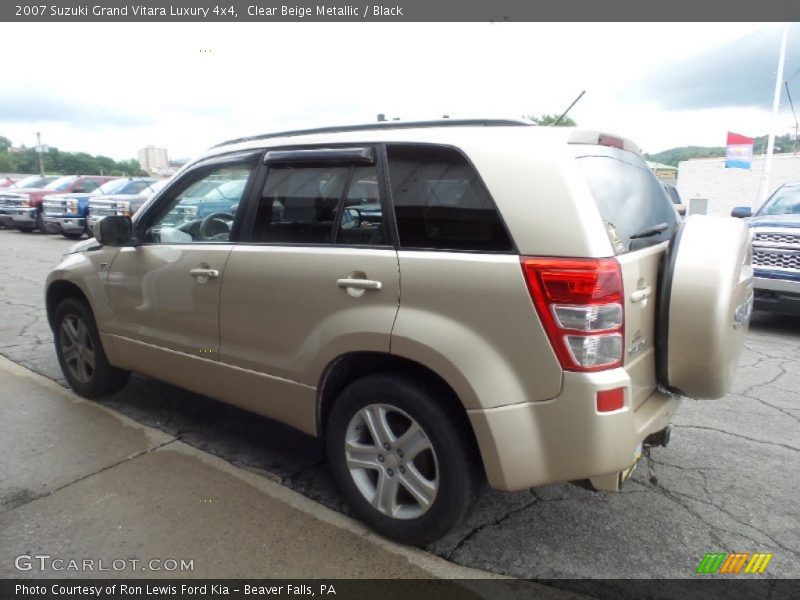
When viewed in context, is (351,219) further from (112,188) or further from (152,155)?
(152,155)

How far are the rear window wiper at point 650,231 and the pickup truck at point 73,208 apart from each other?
15.5 m

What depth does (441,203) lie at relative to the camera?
8.05 feet

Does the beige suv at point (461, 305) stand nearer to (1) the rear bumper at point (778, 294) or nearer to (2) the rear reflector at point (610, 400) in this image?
(2) the rear reflector at point (610, 400)

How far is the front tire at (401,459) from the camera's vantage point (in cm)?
237

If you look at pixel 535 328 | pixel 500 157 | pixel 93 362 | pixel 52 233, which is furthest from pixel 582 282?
pixel 52 233

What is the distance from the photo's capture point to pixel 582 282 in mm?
2086

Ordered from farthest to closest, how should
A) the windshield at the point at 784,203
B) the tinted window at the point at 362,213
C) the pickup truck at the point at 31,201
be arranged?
the pickup truck at the point at 31,201, the windshield at the point at 784,203, the tinted window at the point at 362,213

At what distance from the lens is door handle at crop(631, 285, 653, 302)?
Answer: 2232 millimetres

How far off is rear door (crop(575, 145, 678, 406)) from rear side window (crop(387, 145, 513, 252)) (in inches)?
16.6

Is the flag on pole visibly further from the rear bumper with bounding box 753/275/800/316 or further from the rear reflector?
the rear reflector

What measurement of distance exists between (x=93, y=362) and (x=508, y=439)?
3.29 m

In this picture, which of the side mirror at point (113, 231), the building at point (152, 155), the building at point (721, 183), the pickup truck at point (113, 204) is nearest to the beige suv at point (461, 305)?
the side mirror at point (113, 231)

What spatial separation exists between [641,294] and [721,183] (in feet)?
105

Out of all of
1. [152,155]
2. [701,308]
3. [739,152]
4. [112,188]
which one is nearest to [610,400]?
[701,308]
